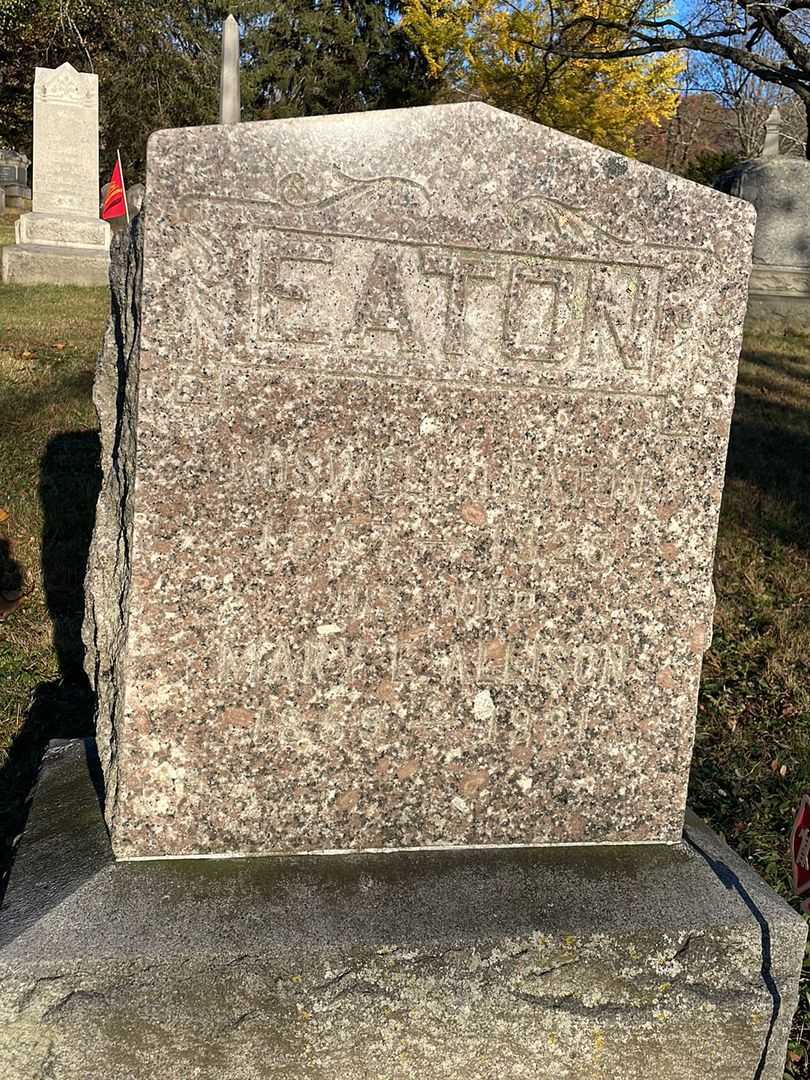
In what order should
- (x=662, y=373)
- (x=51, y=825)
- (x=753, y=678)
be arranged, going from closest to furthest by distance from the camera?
(x=662, y=373), (x=51, y=825), (x=753, y=678)

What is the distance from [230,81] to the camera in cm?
727

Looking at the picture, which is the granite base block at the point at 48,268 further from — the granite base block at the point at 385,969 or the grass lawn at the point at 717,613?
the granite base block at the point at 385,969

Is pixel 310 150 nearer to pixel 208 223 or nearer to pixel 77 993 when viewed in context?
pixel 208 223

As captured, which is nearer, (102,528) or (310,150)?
(310,150)

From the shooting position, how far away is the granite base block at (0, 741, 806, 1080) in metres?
1.81

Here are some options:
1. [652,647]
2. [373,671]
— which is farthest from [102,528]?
[652,647]

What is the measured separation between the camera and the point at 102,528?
7.09ft

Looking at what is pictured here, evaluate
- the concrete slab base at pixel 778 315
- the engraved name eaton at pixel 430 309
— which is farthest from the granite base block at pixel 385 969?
the concrete slab base at pixel 778 315

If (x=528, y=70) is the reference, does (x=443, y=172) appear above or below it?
below

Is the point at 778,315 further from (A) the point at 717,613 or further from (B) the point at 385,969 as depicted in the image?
(B) the point at 385,969

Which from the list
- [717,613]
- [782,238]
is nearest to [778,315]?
[782,238]

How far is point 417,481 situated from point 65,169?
12.8 metres

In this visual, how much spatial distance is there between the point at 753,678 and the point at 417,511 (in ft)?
8.89

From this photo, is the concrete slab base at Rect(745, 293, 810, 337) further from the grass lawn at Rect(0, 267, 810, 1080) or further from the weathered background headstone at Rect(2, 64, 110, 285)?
the weathered background headstone at Rect(2, 64, 110, 285)
